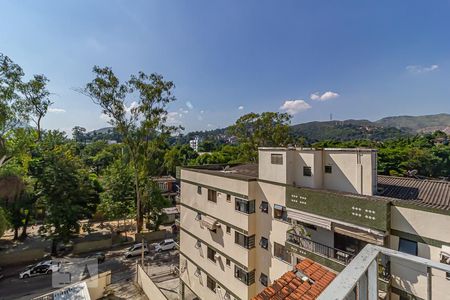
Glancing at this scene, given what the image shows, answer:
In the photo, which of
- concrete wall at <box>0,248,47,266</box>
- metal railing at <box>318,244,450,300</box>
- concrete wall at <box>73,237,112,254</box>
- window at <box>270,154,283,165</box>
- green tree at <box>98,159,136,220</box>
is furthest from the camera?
green tree at <box>98,159,136,220</box>

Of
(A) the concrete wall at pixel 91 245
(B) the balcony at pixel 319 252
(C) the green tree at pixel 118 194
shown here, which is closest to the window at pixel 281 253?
(B) the balcony at pixel 319 252

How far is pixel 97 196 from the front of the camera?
29.0m

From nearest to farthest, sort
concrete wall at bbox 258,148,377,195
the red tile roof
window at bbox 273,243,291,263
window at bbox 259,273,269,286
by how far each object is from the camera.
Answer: the red tile roof → concrete wall at bbox 258,148,377,195 → window at bbox 273,243,291,263 → window at bbox 259,273,269,286

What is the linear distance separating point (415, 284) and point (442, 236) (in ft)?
5.57

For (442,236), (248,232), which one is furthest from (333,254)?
(248,232)

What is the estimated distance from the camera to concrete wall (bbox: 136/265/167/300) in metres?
15.7

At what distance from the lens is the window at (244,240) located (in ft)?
40.2

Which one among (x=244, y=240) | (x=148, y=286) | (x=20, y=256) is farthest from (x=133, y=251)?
(x=244, y=240)

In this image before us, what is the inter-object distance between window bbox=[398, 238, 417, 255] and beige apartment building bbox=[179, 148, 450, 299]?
1.0 inches

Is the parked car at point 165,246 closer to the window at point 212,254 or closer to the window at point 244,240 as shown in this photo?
the window at point 212,254

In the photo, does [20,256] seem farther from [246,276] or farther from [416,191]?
[416,191]

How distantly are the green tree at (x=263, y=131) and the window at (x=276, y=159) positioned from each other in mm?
18038

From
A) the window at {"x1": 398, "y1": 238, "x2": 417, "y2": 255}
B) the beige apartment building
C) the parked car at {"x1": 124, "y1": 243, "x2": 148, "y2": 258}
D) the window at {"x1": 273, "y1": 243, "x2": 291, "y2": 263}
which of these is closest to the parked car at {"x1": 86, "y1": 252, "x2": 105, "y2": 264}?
the parked car at {"x1": 124, "y1": 243, "x2": 148, "y2": 258}

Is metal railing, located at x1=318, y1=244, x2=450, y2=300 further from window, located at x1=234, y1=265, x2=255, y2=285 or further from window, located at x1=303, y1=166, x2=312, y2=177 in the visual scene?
window, located at x1=234, y1=265, x2=255, y2=285
